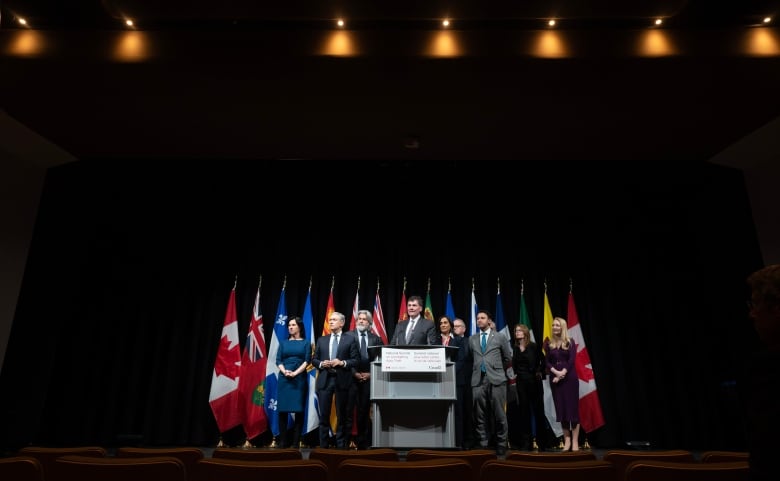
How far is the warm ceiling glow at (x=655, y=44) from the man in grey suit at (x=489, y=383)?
10.1ft

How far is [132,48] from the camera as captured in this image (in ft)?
14.1

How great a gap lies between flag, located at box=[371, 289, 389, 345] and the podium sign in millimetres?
2071

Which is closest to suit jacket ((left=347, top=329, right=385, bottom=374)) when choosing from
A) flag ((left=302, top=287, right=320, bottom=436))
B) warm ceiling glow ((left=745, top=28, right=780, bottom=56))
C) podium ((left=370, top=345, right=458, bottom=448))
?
flag ((left=302, top=287, right=320, bottom=436))

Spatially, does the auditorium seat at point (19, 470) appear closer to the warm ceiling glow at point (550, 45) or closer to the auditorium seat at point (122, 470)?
the auditorium seat at point (122, 470)

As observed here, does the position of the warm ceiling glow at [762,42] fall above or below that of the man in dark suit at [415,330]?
above

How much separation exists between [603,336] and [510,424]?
208 cm

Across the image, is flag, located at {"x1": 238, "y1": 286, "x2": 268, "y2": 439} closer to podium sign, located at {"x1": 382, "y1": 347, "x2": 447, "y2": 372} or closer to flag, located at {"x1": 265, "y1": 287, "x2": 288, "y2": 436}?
flag, located at {"x1": 265, "y1": 287, "x2": 288, "y2": 436}

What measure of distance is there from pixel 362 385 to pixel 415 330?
873 millimetres

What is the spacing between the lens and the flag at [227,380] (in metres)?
6.06

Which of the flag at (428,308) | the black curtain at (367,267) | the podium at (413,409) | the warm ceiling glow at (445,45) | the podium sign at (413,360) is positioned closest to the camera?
the warm ceiling glow at (445,45)

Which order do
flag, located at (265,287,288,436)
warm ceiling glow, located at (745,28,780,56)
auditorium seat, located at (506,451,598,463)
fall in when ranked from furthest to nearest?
flag, located at (265,287,288,436) < warm ceiling glow, located at (745,28,780,56) < auditorium seat, located at (506,451,598,463)

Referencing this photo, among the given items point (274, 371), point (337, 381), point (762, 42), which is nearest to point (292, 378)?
point (337, 381)

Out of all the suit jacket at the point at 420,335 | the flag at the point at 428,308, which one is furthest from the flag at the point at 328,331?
the flag at the point at 428,308

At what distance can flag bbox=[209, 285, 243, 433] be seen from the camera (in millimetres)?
6059
